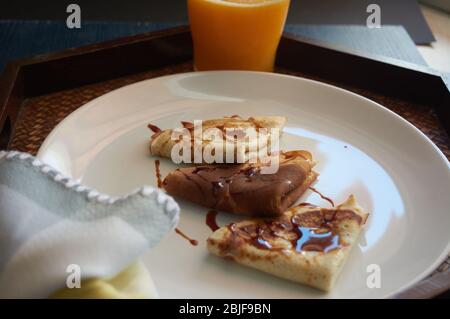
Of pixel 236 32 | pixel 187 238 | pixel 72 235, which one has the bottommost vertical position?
pixel 187 238

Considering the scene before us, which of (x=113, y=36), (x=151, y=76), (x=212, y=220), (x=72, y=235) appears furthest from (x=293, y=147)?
(x=113, y=36)

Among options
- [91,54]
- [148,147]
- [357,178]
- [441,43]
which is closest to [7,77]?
[91,54]

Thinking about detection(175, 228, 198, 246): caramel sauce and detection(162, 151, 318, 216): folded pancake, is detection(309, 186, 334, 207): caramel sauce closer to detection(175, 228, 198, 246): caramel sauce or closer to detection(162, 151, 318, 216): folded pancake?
detection(162, 151, 318, 216): folded pancake

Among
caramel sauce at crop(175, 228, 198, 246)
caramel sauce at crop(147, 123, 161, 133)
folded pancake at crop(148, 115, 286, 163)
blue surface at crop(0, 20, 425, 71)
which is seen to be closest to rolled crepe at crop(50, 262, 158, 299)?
caramel sauce at crop(175, 228, 198, 246)

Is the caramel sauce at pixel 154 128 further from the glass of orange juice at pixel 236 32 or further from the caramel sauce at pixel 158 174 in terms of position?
the glass of orange juice at pixel 236 32

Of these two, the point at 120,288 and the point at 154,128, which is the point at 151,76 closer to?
the point at 154,128

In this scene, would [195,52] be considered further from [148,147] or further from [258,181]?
[258,181]
